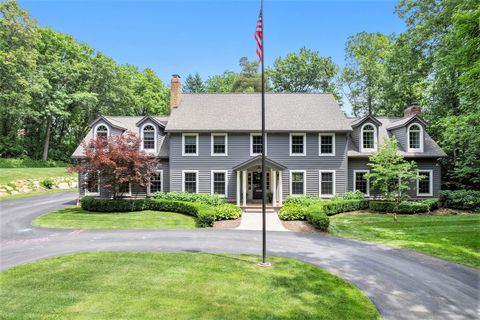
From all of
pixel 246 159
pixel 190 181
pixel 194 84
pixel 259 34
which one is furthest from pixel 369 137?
pixel 194 84

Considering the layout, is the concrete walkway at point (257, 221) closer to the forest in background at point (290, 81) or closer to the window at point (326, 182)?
the window at point (326, 182)

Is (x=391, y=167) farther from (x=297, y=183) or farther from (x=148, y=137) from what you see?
(x=148, y=137)

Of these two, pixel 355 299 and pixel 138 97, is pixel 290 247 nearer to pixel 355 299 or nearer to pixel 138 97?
pixel 355 299

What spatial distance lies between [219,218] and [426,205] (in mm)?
15208

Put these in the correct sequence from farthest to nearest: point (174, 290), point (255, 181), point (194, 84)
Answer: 1. point (194, 84)
2. point (255, 181)
3. point (174, 290)

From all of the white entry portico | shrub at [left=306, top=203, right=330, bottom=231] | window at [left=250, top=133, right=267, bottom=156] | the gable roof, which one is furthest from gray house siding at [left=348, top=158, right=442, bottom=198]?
shrub at [left=306, top=203, right=330, bottom=231]

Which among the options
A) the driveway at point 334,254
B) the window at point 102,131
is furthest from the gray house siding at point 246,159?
the driveway at point 334,254

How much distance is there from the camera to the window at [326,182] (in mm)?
21797

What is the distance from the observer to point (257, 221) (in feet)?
56.3

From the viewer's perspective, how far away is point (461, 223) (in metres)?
16.5

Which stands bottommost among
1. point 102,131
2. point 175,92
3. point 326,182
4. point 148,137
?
point 326,182

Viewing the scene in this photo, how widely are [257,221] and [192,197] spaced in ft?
18.8

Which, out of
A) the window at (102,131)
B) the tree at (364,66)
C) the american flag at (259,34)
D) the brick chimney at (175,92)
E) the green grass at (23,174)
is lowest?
the green grass at (23,174)

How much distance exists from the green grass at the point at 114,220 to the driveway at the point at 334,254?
99 cm
